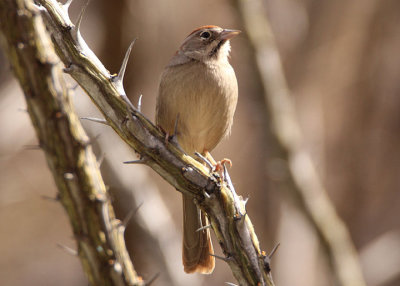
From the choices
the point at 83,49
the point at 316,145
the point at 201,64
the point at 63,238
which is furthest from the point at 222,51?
the point at 63,238

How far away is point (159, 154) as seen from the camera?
2785 mm

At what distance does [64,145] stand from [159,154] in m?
0.60

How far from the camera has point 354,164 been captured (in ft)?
28.6

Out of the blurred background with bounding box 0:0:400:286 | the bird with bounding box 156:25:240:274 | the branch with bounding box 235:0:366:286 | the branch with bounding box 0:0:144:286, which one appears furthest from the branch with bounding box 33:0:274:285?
the blurred background with bounding box 0:0:400:286

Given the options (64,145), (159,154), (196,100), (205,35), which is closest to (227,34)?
(205,35)

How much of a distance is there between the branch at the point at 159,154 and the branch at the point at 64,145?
0.37 meters

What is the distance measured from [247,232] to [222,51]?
227 centimetres

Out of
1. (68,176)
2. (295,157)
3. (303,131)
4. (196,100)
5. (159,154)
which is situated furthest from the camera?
(303,131)

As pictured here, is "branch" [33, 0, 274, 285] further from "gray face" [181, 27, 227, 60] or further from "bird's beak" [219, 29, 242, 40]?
"bird's beak" [219, 29, 242, 40]

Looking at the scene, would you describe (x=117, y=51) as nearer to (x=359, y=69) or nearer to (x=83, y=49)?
(x=359, y=69)

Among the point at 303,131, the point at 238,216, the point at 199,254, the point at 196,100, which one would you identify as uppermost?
the point at 196,100

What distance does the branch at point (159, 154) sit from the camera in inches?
106

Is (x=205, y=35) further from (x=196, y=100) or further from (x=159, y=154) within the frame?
(x=159, y=154)

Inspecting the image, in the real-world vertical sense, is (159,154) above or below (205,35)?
below
